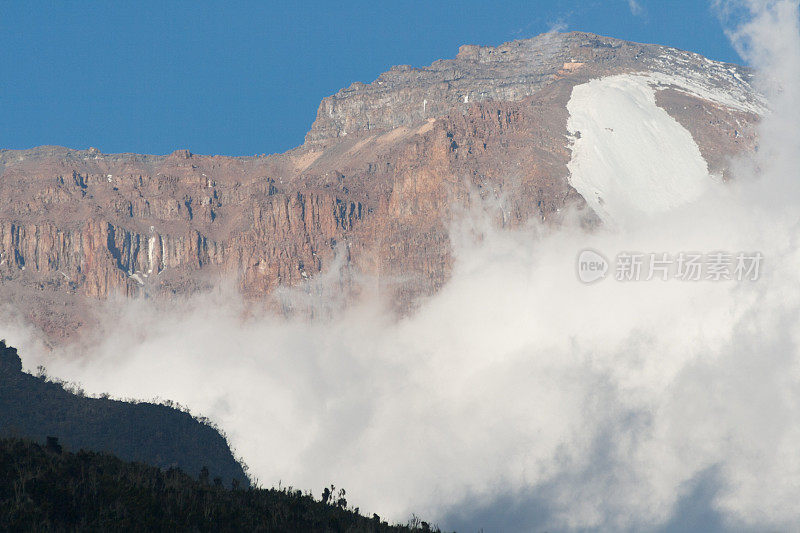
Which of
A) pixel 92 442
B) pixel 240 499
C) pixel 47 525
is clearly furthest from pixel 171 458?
pixel 47 525

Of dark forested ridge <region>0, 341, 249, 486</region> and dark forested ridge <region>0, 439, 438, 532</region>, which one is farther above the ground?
A: dark forested ridge <region>0, 341, 249, 486</region>

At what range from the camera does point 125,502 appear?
1704 inches

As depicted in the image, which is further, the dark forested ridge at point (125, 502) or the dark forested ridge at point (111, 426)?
the dark forested ridge at point (111, 426)

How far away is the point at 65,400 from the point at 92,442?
9094 millimetres

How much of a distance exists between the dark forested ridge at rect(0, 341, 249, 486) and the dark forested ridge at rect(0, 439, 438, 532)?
185 ft

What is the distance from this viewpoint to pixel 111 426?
125m

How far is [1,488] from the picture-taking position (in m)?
43.1

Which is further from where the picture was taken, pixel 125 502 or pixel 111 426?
pixel 111 426

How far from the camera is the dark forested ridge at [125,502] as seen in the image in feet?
134

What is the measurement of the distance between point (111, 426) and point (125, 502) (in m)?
85.5

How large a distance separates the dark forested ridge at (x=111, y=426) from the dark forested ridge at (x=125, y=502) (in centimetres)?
5626

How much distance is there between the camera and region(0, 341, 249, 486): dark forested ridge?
114m

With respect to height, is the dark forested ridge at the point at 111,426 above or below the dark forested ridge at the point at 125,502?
above

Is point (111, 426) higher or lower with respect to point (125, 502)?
higher
